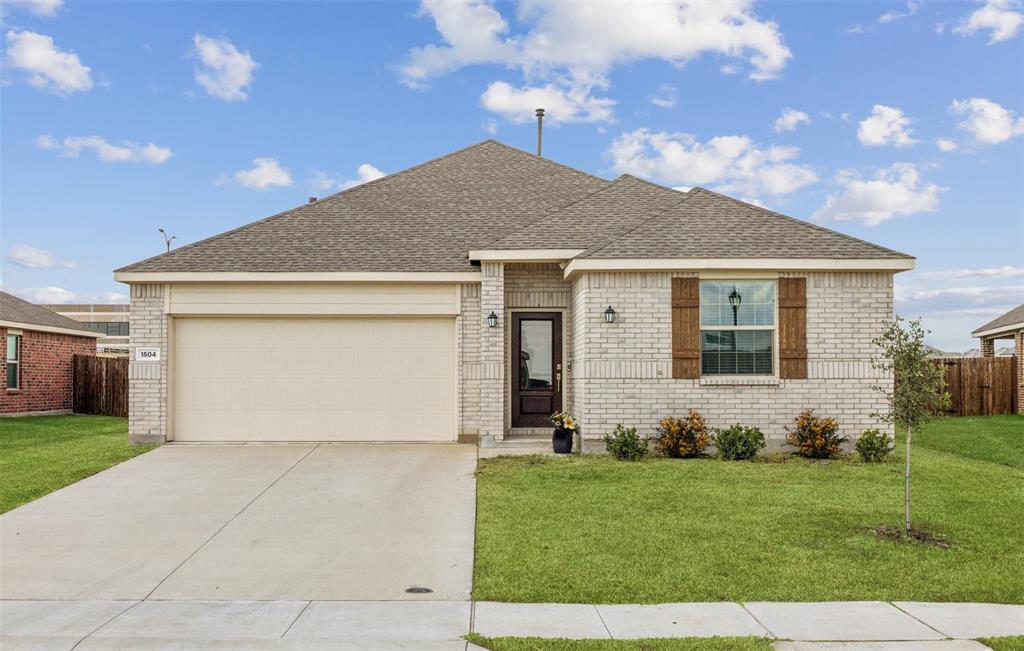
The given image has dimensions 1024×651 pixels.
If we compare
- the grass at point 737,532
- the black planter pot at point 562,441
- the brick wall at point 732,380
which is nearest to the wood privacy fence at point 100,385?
the black planter pot at point 562,441

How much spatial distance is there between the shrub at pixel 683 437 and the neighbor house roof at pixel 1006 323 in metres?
15.4

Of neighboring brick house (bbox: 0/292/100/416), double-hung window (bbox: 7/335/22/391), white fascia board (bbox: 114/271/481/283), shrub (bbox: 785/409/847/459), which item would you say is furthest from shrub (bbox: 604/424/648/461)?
double-hung window (bbox: 7/335/22/391)

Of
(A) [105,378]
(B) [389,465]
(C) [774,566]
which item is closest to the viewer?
Answer: (C) [774,566]

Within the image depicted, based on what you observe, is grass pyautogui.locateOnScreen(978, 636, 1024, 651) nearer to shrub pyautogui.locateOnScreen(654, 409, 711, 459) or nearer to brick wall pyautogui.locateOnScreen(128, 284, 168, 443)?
shrub pyautogui.locateOnScreen(654, 409, 711, 459)

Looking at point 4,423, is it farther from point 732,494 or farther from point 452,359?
point 732,494

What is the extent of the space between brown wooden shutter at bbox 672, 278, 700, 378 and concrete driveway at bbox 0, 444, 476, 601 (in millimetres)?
3640

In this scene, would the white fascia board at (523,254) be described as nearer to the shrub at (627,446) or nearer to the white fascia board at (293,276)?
the white fascia board at (293,276)

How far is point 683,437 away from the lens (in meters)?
12.0

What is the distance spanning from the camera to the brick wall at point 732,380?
12.4 m

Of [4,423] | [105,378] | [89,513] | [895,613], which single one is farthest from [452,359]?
[105,378]

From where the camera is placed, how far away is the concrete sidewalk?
5062mm

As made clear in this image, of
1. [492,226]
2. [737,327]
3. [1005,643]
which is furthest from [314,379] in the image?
[1005,643]

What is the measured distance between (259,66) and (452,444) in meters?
8.53

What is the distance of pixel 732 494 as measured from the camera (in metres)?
9.41
